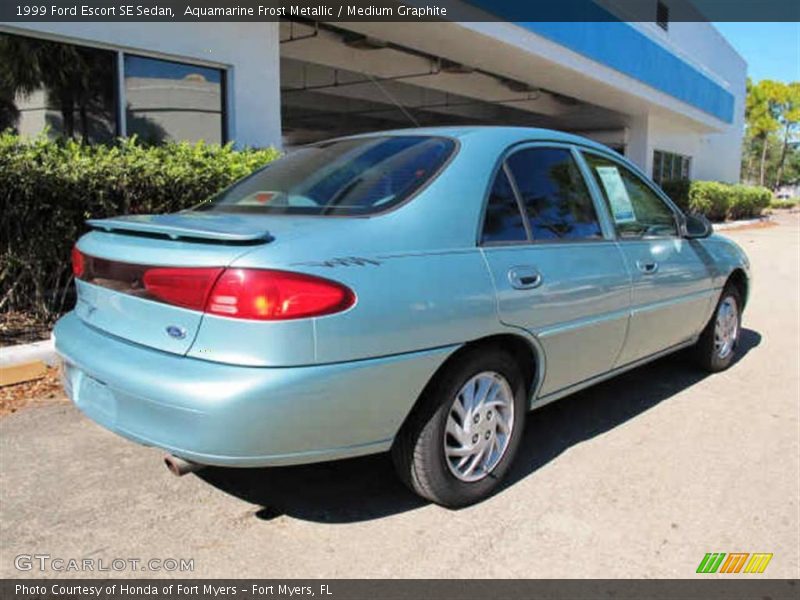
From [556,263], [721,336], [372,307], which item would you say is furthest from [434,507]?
[721,336]

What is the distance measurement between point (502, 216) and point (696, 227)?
6.88 ft

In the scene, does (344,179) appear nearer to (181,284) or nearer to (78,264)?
(181,284)

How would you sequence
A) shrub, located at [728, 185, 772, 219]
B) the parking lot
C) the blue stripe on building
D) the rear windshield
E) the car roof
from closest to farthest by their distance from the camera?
the parking lot < the rear windshield < the car roof < the blue stripe on building < shrub, located at [728, 185, 772, 219]

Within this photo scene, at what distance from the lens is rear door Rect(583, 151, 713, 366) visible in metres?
4.20

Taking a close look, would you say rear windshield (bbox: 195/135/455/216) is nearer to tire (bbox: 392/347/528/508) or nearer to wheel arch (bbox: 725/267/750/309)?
tire (bbox: 392/347/528/508)

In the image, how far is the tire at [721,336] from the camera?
540cm

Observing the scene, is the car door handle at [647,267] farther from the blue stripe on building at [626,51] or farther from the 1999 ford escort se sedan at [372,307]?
the blue stripe on building at [626,51]

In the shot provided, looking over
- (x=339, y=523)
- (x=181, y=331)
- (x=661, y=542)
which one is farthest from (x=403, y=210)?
(x=661, y=542)

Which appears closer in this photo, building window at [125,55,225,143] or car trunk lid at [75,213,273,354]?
car trunk lid at [75,213,273,354]

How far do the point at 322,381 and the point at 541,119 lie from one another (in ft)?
78.2

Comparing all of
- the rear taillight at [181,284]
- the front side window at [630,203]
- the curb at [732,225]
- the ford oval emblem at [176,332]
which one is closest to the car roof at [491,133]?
the front side window at [630,203]

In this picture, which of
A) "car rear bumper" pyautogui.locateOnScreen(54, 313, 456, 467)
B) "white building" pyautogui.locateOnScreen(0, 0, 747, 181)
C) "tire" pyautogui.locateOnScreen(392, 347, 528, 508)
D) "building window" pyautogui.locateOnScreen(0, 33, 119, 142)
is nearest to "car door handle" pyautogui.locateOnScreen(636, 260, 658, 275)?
"tire" pyautogui.locateOnScreen(392, 347, 528, 508)

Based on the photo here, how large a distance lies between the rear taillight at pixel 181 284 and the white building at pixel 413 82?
5.44m

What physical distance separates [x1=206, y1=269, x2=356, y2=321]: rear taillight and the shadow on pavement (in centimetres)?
110
